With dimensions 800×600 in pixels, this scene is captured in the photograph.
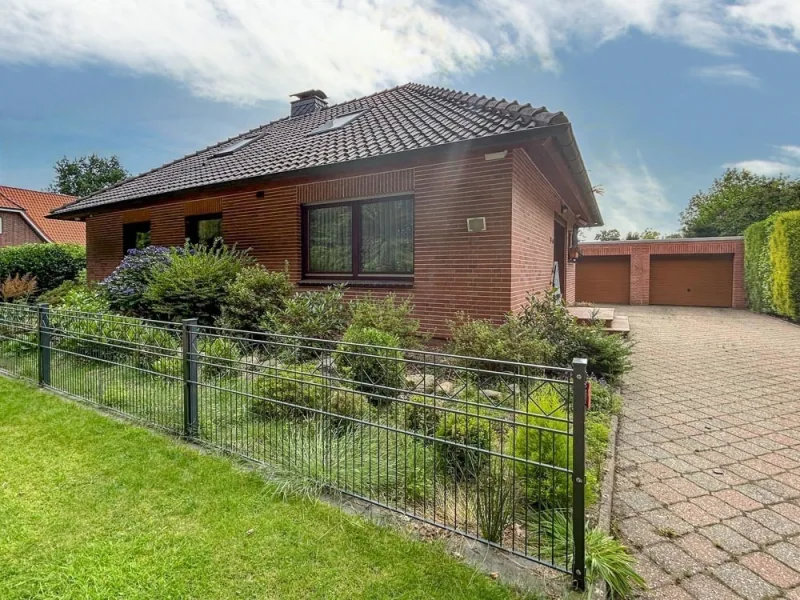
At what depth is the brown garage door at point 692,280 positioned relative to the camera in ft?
59.8

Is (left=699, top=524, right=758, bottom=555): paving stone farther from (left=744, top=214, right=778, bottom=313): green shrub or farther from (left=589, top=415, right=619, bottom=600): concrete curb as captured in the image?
(left=744, top=214, right=778, bottom=313): green shrub

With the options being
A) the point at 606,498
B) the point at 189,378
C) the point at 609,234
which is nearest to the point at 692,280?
the point at 606,498

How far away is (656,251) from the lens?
19.0m

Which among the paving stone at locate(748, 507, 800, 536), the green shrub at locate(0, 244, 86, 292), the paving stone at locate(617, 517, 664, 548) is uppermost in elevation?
the green shrub at locate(0, 244, 86, 292)

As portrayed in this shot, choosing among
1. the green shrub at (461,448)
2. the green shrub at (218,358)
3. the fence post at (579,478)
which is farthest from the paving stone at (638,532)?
the green shrub at (218,358)

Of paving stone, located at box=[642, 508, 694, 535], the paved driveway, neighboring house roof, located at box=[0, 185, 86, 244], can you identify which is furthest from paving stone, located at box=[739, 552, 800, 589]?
neighboring house roof, located at box=[0, 185, 86, 244]

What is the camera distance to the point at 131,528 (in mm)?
2488

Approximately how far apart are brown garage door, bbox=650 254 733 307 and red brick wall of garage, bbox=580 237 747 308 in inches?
10.7

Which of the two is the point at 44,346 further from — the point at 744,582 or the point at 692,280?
the point at 692,280

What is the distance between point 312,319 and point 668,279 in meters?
18.2

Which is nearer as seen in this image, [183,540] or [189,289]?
[183,540]

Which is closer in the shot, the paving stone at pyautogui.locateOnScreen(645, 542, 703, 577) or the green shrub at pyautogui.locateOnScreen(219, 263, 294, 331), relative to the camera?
the paving stone at pyautogui.locateOnScreen(645, 542, 703, 577)

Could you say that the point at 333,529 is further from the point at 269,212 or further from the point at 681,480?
the point at 269,212

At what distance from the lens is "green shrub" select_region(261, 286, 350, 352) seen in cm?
612
